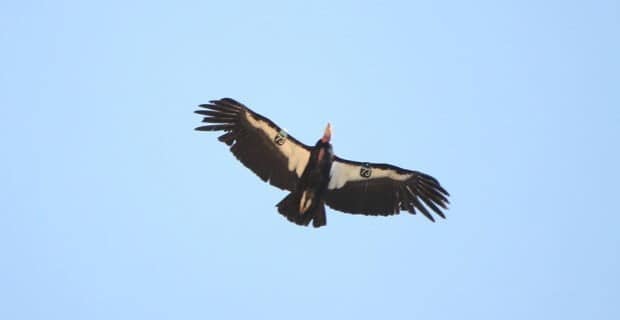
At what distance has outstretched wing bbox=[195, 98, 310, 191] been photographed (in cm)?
1905

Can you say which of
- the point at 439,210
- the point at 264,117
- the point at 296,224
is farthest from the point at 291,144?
the point at 439,210

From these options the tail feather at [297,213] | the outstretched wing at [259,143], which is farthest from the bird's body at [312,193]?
the outstretched wing at [259,143]

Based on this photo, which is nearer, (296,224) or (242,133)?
(296,224)

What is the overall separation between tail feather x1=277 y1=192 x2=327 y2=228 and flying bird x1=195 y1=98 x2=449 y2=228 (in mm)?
544

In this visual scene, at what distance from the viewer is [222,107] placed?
1922cm

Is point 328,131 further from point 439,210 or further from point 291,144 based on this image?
point 439,210

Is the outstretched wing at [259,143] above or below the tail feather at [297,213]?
above

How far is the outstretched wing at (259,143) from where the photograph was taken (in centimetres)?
1905

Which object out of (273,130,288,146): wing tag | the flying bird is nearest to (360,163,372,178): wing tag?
the flying bird

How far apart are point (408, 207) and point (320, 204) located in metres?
2.17

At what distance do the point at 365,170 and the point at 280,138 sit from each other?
2212 millimetres

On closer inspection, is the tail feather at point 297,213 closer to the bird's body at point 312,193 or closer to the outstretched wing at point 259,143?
the bird's body at point 312,193

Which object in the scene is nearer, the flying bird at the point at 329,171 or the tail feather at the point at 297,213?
the tail feather at the point at 297,213

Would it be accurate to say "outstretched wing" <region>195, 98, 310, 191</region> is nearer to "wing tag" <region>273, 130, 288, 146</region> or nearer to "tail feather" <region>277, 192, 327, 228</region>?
"wing tag" <region>273, 130, 288, 146</region>
